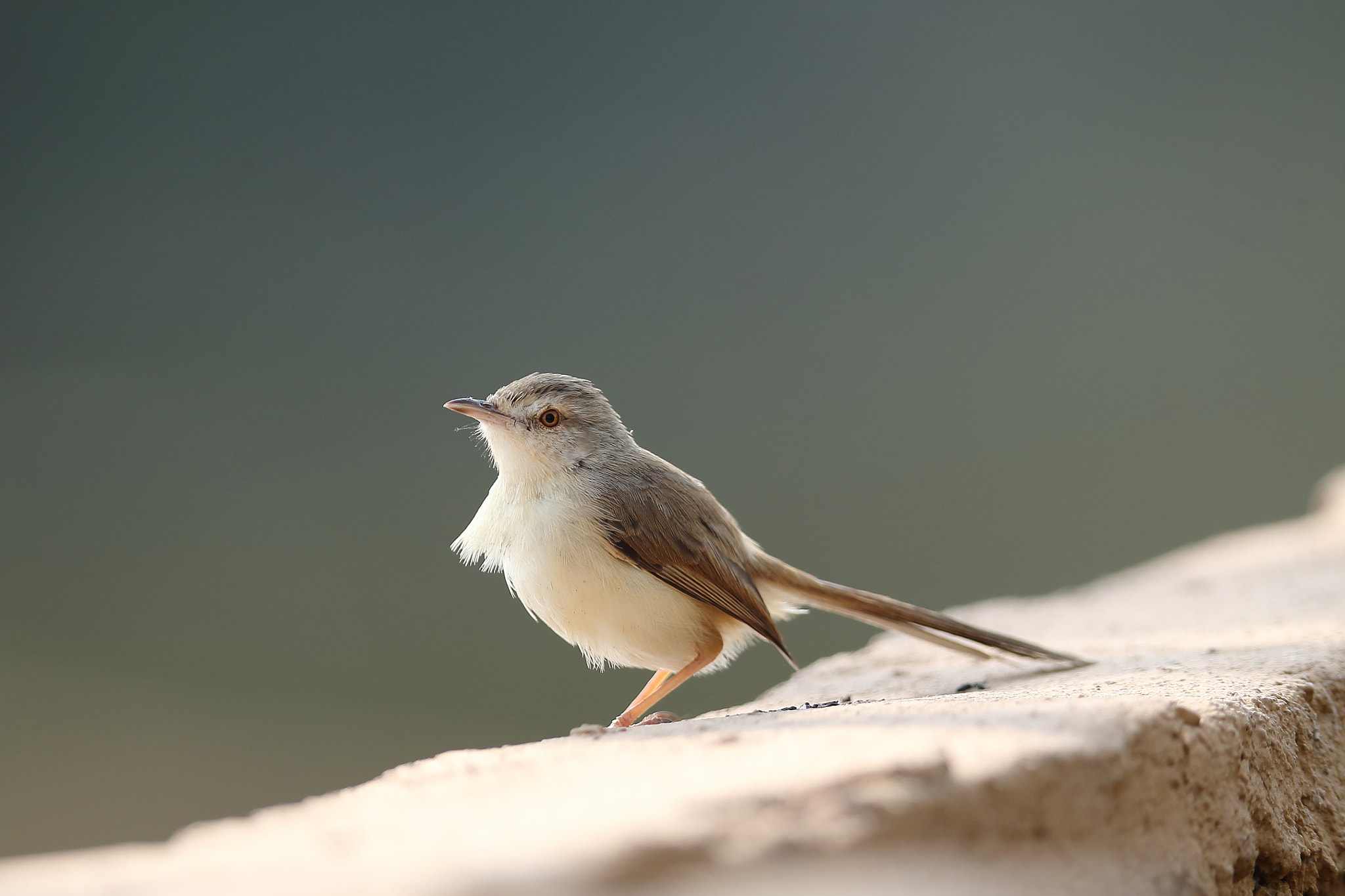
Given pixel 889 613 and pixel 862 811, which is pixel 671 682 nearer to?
pixel 889 613

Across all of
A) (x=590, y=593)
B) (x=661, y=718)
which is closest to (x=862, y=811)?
(x=661, y=718)

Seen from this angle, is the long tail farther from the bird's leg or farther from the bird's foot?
the bird's foot

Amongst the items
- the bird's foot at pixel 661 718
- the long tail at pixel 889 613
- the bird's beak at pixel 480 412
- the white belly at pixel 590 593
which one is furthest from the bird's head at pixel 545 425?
the bird's foot at pixel 661 718

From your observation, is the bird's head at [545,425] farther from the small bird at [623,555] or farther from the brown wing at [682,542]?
the brown wing at [682,542]

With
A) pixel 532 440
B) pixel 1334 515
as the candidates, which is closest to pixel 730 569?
pixel 532 440

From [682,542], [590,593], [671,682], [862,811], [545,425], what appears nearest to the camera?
[862,811]

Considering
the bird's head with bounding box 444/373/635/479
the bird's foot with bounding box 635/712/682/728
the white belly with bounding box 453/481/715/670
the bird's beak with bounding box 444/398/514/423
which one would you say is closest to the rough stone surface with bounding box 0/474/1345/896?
the bird's foot with bounding box 635/712/682/728

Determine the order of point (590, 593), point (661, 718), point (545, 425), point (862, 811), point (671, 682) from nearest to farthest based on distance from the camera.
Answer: point (862, 811) → point (661, 718) → point (590, 593) → point (671, 682) → point (545, 425)
